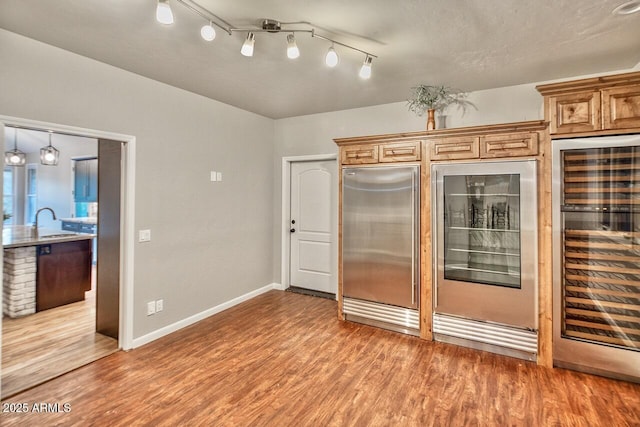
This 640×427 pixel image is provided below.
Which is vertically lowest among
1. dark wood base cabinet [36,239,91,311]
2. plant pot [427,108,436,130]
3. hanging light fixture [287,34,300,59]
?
dark wood base cabinet [36,239,91,311]

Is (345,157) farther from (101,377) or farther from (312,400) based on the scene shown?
(101,377)

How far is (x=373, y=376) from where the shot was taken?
8.68 ft

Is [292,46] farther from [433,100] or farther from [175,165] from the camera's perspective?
[175,165]

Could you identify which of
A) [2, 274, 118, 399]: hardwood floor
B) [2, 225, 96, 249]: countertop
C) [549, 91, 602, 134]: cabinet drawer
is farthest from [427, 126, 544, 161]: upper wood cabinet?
[2, 225, 96, 249]: countertop

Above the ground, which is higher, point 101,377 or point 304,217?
point 304,217

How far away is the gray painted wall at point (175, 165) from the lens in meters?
2.53

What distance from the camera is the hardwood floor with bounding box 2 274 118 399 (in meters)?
2.62

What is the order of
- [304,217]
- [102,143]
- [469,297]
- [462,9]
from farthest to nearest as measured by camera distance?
1. [304,217]
2. [102,143]
3. [469,297]
4. [462,9]

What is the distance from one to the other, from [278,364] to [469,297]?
6.14 feet

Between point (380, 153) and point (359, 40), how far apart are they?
4.33 feet

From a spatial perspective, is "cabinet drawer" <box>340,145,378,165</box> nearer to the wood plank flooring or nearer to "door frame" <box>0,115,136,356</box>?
"door frame" <box>0,115,136,356</box>

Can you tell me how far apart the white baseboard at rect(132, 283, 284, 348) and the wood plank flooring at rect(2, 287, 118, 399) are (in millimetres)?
269

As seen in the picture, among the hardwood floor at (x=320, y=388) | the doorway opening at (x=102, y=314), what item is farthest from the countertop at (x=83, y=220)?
the hardwood floor at (x=320, y=388)

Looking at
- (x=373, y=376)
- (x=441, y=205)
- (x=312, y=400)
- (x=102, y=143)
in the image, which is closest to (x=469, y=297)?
(x=441, y=205)
